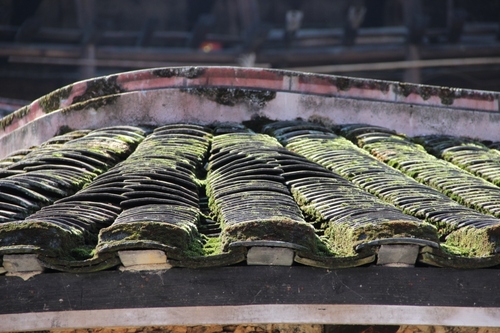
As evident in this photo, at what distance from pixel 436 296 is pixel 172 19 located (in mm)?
15933

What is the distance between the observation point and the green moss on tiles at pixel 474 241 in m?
3.34

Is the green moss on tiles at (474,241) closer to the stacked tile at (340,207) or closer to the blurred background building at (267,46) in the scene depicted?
the stacked tile at (340,207)

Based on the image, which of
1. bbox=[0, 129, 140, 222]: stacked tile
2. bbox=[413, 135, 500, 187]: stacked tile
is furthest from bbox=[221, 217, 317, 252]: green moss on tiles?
bbox=[413, 135, 500, 187]: stacked tile

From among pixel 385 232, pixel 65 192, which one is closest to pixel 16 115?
pixel 65 192

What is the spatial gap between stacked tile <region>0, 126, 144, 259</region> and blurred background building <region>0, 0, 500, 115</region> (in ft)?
33.4

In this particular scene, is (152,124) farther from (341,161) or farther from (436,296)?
(436,296)

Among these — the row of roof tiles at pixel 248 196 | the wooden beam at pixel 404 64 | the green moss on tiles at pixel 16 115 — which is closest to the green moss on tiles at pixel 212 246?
the row of roof tiles at pixel 248 196

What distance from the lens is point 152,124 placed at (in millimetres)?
6453

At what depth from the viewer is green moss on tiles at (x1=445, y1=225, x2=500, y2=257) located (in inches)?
131

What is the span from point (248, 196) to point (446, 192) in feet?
4.06

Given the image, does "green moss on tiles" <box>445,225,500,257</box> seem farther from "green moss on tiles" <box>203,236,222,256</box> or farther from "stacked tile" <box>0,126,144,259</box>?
"stacked tile" <box>0,126,144,259</box>

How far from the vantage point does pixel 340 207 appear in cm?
389

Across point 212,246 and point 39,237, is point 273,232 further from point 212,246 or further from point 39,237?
point 39,237

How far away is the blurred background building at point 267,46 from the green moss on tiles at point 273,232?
39.8 feet
